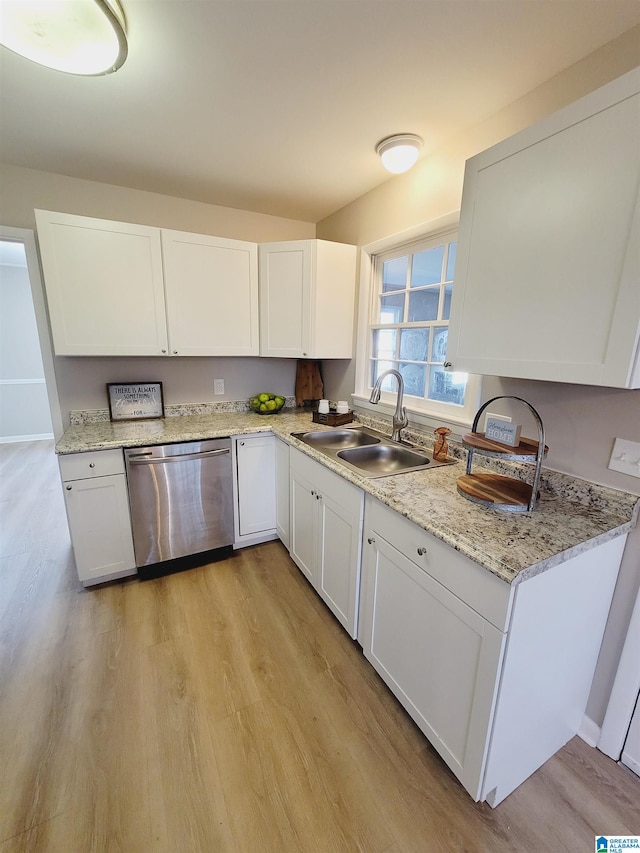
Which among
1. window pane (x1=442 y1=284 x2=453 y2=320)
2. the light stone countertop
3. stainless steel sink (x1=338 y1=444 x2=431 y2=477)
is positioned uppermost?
window pane (x1=442 y1=284 x2=453 y2=320)

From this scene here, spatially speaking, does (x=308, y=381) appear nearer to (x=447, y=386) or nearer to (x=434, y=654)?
(x=447, y=386)

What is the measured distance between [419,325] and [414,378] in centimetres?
32

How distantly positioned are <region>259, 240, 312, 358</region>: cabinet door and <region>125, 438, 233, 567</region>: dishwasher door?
2.72ft

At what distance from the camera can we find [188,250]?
7.46 feet

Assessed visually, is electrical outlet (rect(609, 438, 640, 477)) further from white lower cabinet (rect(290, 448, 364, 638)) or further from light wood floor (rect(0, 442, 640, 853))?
light wood floor (rect(0, 442, 640, 853))

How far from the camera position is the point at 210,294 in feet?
7.86

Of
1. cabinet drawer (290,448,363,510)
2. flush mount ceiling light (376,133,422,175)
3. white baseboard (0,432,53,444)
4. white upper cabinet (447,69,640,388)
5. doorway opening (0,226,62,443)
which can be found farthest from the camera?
white baseboard (0,432,53,444)

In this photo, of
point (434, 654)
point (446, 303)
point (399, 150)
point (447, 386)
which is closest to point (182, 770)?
point (434, 654)

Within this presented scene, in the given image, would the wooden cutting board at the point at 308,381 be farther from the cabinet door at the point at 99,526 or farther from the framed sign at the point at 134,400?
the cabinet door at the point at 99,526

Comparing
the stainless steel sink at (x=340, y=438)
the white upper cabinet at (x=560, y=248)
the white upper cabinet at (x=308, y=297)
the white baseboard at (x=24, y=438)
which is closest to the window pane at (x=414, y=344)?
the white upper cabinet at (x=308, y=297)

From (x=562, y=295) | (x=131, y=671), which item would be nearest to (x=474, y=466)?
(x=562, y=295)

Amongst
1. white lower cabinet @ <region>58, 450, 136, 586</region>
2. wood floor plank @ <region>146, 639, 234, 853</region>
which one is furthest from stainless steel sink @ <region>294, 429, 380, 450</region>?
wood floor plank @ <region>146, 639, 234, 853</region>

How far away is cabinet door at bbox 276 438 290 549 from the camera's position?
7.54ft

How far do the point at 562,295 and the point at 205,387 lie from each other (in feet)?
7.70
